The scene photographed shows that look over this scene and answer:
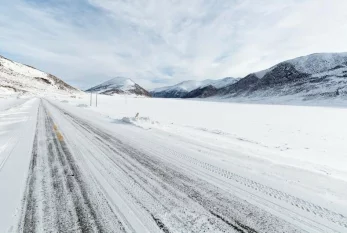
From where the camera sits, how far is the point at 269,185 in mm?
4871

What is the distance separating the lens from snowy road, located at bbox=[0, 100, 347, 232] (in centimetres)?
323

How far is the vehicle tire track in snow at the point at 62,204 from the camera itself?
3.15 metres

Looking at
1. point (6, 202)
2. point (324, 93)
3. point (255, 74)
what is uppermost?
point (255, 74)

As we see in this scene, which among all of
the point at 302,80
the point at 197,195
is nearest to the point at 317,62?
the point at 302,80

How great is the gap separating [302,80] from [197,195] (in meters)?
150

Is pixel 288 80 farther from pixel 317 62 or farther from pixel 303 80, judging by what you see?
pixel 317 62

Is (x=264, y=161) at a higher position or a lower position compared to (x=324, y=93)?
lower

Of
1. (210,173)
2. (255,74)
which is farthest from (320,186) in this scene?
(255,74)

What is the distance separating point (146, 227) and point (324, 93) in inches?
4360

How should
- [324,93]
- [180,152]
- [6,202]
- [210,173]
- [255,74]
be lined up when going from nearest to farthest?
[6,202], [210,173], [180,152], [324,93], [255,74]

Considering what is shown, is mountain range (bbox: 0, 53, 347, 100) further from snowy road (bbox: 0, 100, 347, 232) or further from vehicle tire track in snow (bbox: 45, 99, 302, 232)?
vehicle tire track in snow (bbox: 45, 99, 302, 232)

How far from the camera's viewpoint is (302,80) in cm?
13312

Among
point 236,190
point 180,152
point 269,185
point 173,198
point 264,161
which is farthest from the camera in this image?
point 180,152

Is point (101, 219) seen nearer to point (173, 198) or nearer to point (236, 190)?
point (173, 198)
